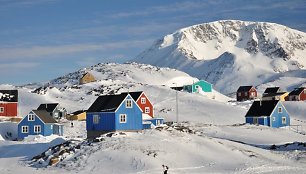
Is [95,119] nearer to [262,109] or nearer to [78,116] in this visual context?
[78,116]

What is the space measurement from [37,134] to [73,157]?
28.2 meters

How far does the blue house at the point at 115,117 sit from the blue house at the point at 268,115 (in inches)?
1224

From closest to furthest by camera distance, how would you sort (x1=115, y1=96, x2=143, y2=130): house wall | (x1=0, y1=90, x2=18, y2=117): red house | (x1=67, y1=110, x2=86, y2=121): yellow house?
(x1=115, y1=96, x2=143, y2=130): house wall
(x1=0, y1=90, x2=18, y2=117): red house
(x1=67, y1=110, x2=86, y2=121): yellow house

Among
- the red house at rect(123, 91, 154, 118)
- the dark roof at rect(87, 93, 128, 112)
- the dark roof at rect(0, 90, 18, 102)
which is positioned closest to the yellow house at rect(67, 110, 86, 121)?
the dark roof at rect(0, 90, 18, 102)

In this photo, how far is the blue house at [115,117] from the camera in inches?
2412

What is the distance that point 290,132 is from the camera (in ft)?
260

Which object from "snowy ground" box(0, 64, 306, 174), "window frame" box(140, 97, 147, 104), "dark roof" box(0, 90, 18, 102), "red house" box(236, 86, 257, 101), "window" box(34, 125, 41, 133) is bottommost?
"snowy ground" box(0, 64, 306, 174)

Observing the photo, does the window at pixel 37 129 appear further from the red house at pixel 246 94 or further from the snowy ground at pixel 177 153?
the red house at pixel 246 94

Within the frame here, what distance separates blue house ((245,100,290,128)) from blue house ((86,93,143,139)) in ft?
102

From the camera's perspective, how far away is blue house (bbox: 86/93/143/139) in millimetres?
61266

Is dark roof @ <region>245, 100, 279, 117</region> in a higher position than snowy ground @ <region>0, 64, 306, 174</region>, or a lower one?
higher

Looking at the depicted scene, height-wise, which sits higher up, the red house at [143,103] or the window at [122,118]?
the red house at [143,103]

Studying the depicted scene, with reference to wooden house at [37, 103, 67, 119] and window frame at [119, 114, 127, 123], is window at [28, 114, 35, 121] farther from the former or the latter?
window frame at [119, 114, 127, 123]

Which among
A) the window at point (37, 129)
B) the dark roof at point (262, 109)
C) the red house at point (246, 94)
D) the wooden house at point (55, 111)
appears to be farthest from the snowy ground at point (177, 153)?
the red house at point (246, 94)
